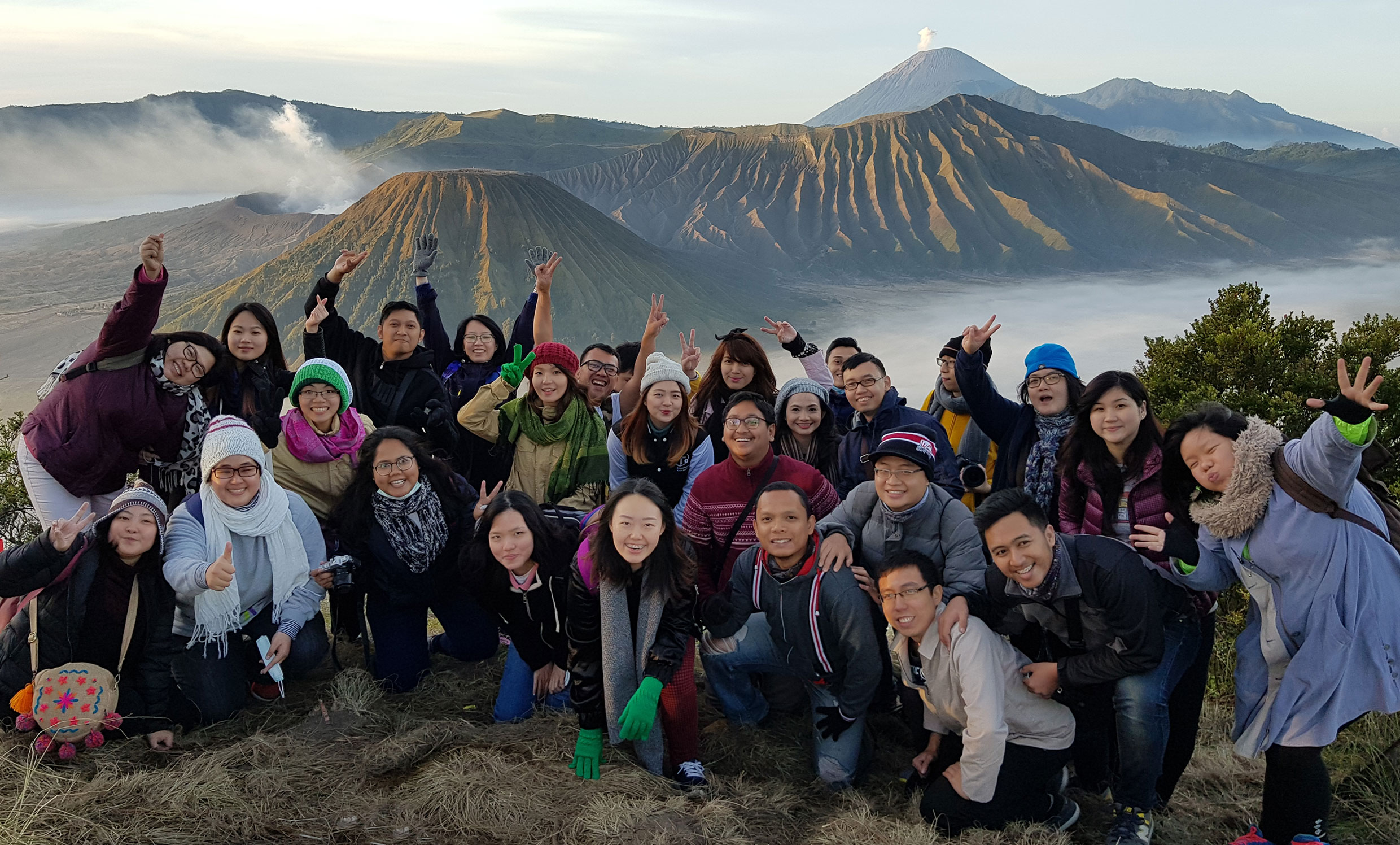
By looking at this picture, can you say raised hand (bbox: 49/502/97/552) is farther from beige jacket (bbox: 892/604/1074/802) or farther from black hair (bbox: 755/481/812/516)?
beige jacket (bbox: 892/604/1074/802)

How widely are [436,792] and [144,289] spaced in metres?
2.35

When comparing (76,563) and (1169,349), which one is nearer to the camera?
(76,563)

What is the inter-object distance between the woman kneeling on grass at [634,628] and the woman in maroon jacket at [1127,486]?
152 centimetres

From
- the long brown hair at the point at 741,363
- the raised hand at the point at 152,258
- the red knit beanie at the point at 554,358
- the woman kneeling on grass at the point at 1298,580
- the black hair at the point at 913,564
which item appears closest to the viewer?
the woman kneeling on grass at the point at 1298,580

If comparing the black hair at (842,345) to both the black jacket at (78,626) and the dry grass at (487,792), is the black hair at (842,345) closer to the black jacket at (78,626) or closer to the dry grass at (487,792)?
the dry grass at (487,792)

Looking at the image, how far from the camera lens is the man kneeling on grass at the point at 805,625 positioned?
325 centimetres

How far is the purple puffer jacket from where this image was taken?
3.78 meters

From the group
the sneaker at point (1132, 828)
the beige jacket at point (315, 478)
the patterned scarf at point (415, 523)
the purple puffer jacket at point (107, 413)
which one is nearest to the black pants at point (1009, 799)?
the sneaker at point (1132, 828)

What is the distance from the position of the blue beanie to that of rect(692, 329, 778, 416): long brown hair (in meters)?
1.23

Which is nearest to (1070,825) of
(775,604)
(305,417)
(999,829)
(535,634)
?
(999,829)

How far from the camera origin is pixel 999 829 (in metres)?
3.01

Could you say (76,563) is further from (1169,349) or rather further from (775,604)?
(1169,349)

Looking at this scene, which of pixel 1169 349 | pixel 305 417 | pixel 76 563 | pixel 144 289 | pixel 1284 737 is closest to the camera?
pixel 1284 737

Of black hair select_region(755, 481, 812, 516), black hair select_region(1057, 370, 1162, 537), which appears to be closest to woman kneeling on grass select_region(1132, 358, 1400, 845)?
black hair select_region(1057, 370, 1162, 537)
